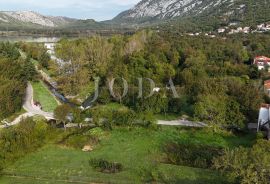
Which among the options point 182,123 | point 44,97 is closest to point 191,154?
point 182,123

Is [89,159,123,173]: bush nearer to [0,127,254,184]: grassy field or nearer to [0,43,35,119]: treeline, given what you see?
[0,127,254,184]: grassy field

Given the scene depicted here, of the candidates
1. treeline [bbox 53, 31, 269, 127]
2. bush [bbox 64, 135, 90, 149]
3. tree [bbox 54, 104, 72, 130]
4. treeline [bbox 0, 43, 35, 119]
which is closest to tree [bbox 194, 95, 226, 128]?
treeline [bbox 53, 31, 269, 127]

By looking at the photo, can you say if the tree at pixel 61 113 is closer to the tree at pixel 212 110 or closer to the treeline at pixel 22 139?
the treeline at pixel 22 139

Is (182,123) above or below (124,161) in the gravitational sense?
above

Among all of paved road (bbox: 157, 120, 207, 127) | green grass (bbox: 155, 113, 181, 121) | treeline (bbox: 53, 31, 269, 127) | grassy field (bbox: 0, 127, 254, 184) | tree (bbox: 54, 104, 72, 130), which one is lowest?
grassy field (bbox: 0, 127, 254, 184)

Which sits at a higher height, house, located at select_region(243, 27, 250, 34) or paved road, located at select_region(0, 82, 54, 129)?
house, located at select_region(243, 27, 250, 34)

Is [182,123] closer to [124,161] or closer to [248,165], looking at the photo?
[124,161]
